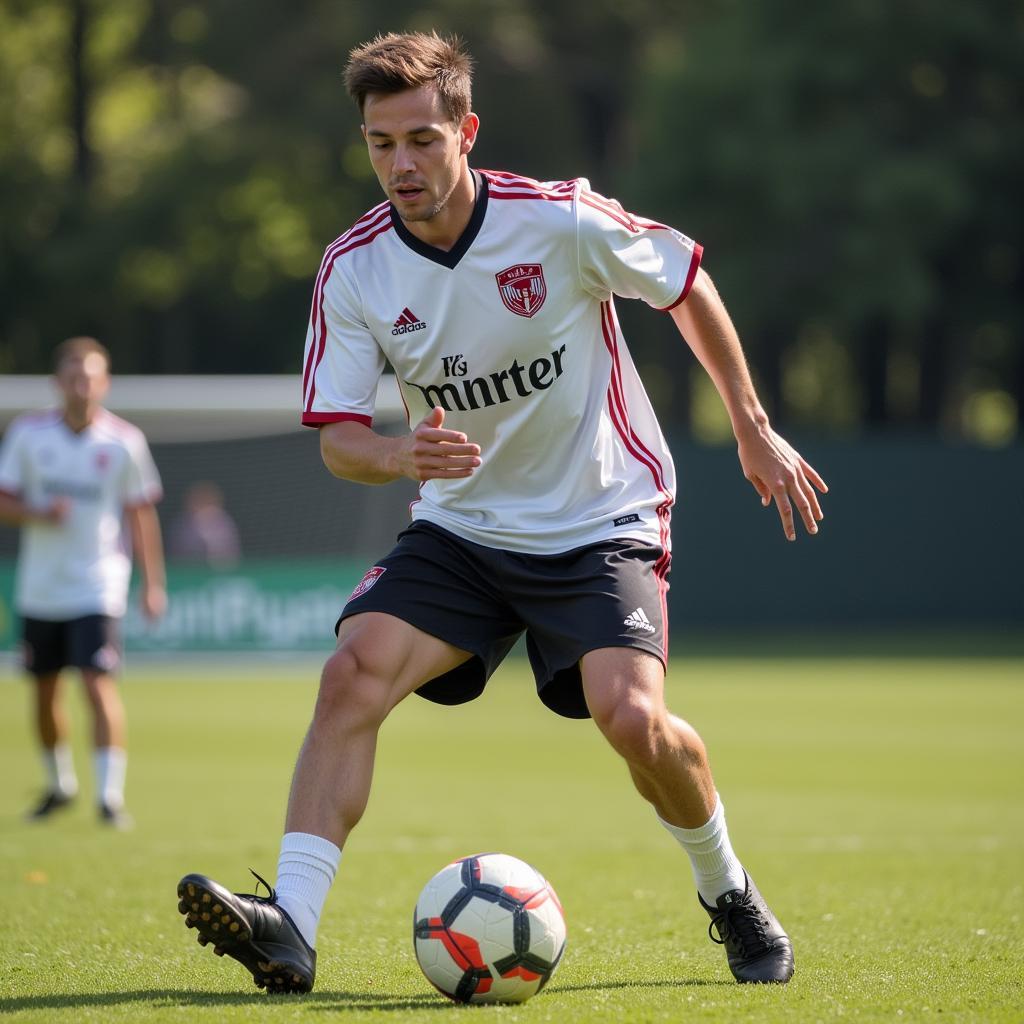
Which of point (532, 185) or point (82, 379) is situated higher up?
point (532, 185)

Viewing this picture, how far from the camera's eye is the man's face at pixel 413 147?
4863 mm

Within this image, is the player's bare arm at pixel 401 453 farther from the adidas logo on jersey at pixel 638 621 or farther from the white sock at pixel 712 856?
the white sock at pixel 712 856

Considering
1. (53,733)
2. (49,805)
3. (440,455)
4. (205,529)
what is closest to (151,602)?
(53,733)

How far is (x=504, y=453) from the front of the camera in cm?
518

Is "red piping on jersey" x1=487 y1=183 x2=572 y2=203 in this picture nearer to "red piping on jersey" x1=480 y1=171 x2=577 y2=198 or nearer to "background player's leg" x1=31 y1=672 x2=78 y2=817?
"red piping on jersey" x1=480 y1=171 x2=577 y2=198

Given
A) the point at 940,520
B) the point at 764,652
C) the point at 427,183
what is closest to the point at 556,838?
the point at 427,183

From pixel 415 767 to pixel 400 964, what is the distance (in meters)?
7.81

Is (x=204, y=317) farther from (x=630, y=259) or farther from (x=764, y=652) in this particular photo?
(x=630, y=259)

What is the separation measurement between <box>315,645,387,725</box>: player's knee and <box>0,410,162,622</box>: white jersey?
570 cm

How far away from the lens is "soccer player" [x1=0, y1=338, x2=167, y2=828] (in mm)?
10148

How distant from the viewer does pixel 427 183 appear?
491 centimetres

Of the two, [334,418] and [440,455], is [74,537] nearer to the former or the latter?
[334,418]

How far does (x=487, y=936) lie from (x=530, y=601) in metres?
1.02

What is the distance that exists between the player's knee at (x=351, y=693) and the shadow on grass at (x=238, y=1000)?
0.77m
